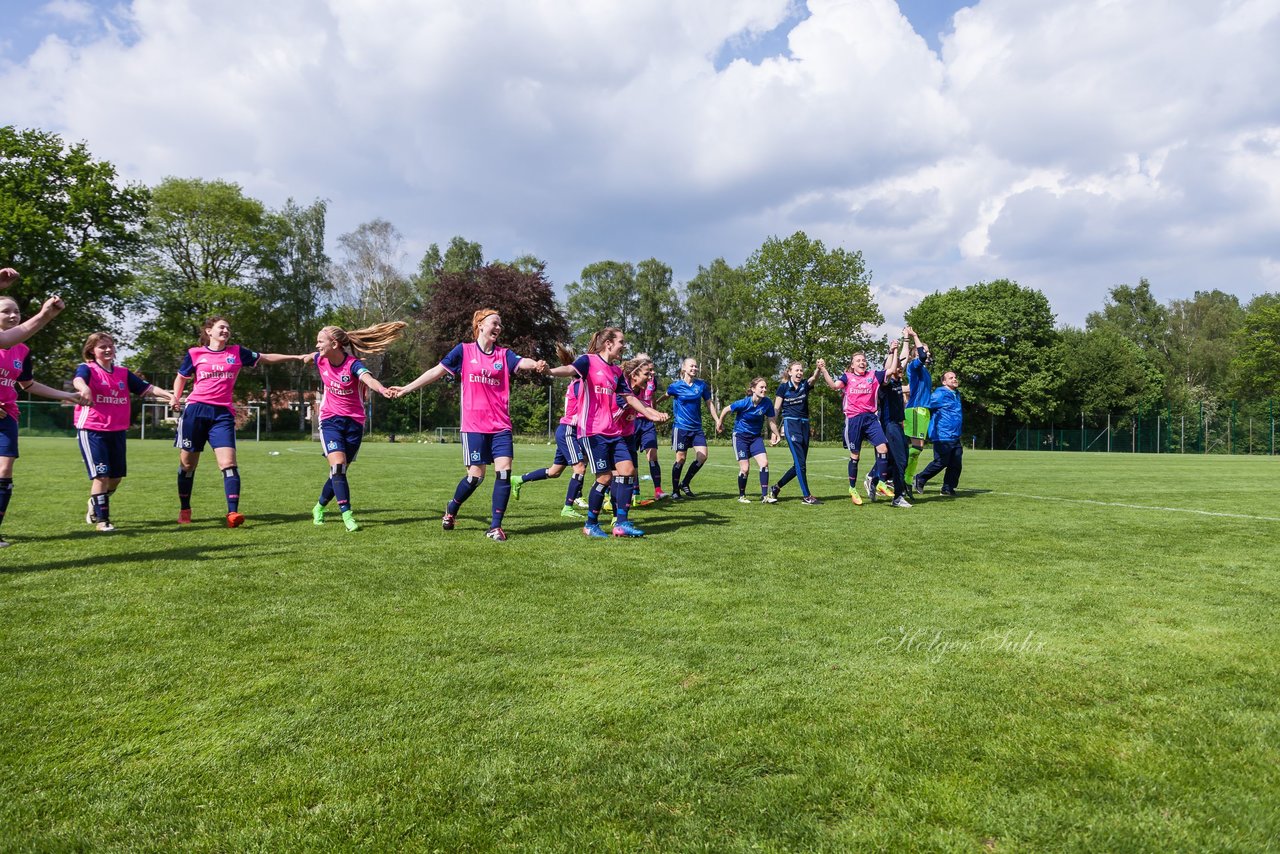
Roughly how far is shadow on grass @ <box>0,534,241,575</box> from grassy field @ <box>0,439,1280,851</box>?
0.15 ft

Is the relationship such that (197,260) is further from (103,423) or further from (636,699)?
(636,699)

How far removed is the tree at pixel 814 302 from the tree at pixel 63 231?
38576 millimetres

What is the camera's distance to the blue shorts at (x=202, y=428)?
7.90 m

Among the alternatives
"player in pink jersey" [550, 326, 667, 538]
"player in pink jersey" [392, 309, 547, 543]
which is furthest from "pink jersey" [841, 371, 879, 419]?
"player in pink jersey" [392, 309, 547, 543]

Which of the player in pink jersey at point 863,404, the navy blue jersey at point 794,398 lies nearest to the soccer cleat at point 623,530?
the navy blue jersey at point 794,398

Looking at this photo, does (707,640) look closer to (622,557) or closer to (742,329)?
(622,557)

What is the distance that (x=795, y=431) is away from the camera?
10.9 meters

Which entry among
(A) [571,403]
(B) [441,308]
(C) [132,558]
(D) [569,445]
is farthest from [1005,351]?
(C) [132,558]

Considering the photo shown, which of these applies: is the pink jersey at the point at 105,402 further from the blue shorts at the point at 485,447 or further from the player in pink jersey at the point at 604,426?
the player in pink jersey at the point at 604,426

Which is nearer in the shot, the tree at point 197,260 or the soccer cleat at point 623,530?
the soccer cleat at point 623,530

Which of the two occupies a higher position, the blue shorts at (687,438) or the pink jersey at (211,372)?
the pink jersey at (211,372)

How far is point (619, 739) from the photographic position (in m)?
2.67

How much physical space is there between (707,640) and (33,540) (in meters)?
6.69

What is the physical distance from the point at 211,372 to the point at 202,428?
612 mm
